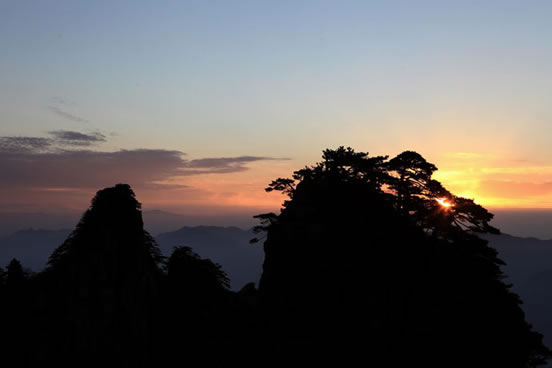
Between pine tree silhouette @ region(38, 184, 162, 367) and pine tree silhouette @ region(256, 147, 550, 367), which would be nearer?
pine tree silhouette @ region(38, 184, 162, 367)

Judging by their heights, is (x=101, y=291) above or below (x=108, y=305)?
above

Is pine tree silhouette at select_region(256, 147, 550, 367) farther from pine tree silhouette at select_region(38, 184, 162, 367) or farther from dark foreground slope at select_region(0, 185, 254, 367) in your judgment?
pine tree silhouette at select_region(38, 184, 162, 367)

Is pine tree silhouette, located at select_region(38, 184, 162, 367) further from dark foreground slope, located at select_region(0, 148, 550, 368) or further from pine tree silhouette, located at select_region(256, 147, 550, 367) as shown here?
pine tree silhouette, located at select_region(256, 147, 550, 367)

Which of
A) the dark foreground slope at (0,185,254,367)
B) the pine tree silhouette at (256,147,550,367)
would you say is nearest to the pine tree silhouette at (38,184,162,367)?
the dark foreground slope at (0,185,254,367)

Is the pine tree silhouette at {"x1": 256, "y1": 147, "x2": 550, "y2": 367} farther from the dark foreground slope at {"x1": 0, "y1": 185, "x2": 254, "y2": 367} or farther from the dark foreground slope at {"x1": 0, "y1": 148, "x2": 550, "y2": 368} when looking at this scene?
the dark foreground slope at {"x1": 0, "y1": 185, "x2": 254, "y2": 367}

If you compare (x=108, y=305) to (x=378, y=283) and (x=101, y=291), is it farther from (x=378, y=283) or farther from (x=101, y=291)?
(x=378, y=283)

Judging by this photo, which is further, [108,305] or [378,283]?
[378,283]

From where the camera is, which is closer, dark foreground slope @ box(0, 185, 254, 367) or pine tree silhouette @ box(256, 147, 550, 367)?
dark foreground slope @ box(0, 185, 254, 367)

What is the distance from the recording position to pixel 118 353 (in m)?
21.1

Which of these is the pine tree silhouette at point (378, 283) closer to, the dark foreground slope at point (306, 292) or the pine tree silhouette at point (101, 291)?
the dark foreground slope at point (306, 292)

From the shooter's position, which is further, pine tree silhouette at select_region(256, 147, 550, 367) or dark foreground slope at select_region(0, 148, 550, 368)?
pine tree silhouette at select_region(256, 147, 550, 367)

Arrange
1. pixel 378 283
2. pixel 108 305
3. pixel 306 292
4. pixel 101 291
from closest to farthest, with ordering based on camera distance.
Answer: pixel 108 305 < pixel 101 291 < pixel 378 283 < pixel 306 292

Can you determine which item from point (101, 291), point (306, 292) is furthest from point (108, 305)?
point (306, 292)

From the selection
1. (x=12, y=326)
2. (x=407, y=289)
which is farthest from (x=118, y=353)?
(x=407, y=289)
